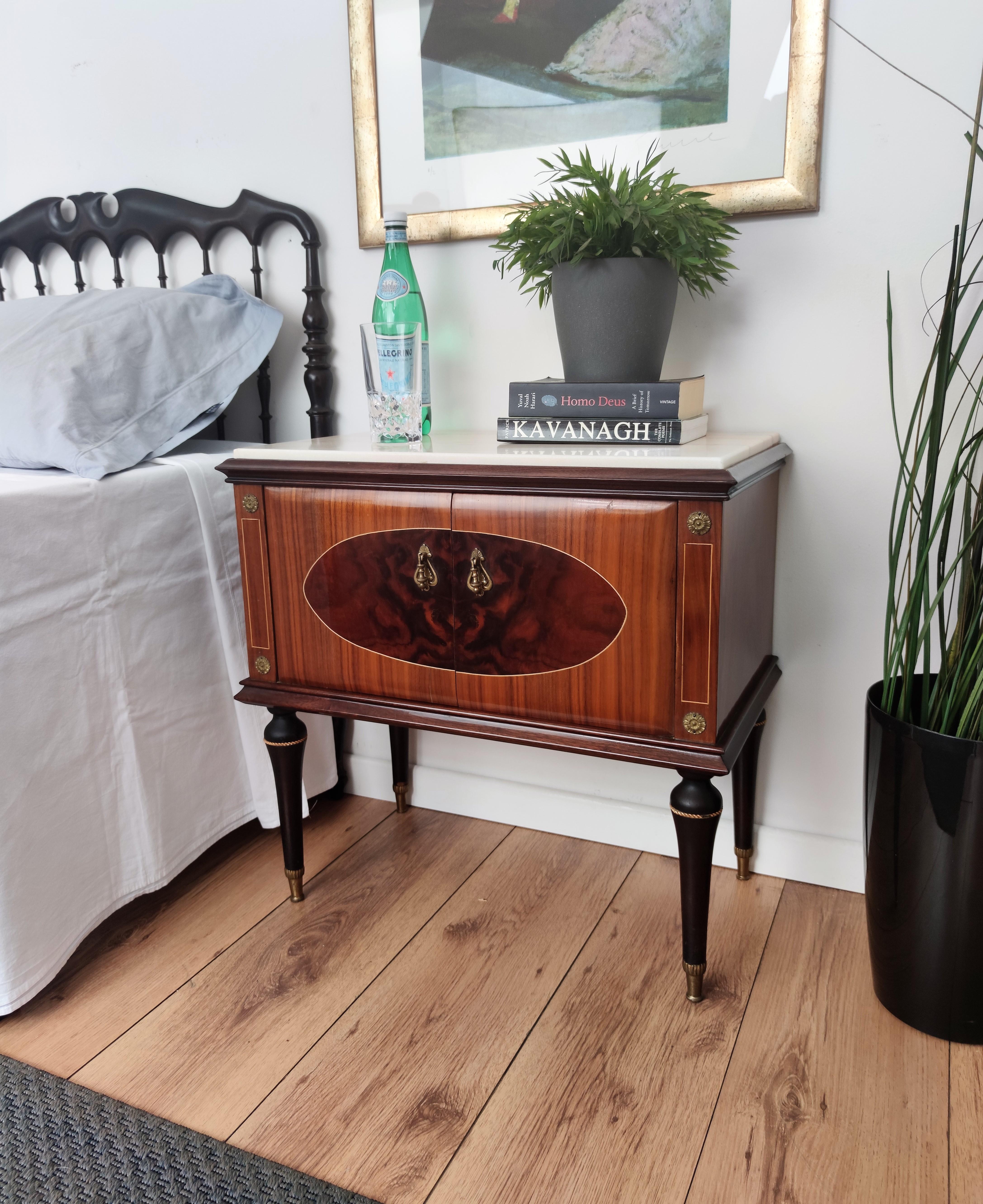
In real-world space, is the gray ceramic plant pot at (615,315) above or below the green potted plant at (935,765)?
above

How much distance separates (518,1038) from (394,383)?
0.86 m

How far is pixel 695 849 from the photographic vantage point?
1025mm

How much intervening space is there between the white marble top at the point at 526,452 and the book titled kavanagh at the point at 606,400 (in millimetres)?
39

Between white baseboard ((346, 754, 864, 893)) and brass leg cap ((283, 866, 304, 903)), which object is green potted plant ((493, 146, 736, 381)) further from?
brass leg cap ((283, 866, 304, 903))

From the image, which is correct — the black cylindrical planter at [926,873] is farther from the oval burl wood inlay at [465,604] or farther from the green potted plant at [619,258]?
the green potted plant at [619,258]

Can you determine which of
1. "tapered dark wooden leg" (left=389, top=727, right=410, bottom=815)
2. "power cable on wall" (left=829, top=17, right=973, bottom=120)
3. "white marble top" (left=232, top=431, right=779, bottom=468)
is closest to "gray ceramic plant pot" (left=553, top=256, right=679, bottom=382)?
"white marble top" (left=232, top=431, right=779, bottom=468)

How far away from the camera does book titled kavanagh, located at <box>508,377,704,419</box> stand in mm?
1070

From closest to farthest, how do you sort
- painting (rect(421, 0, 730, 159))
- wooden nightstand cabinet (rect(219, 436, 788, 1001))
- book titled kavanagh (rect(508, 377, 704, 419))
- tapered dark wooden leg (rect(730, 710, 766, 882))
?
wooden nightstand cabinet (rect(219, 436, 788, 1001)) → book titled kavanagh (rect(508, 377, 704, 419)) → painting (rect(421, 0, 730, 159)) → tapered dark wooden leg (rect(730, 710, 766, 882))

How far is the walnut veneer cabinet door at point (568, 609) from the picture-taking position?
0.97m

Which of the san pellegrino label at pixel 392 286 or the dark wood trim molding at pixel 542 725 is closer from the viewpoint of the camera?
the dark wood trim molding at pixel 542 725

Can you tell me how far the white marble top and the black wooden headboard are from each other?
0.31 m

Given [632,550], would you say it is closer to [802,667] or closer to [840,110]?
[802,667]

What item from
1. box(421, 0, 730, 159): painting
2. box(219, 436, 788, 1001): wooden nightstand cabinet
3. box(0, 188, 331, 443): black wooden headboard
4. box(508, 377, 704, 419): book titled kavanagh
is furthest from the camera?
box(0, 188, 331, 443): black wooden headboard

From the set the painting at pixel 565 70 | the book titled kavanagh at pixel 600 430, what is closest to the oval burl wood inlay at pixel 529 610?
the book titled kavanagh at pixel 600 430
